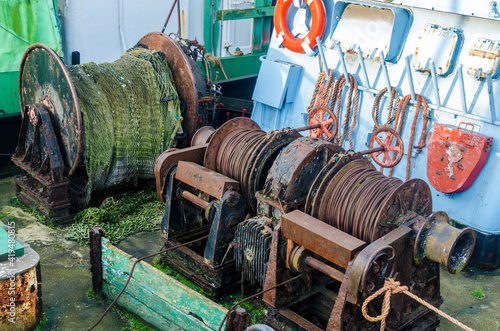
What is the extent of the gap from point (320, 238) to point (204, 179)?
139 centimetres

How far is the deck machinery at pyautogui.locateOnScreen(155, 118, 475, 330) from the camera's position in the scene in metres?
3.77

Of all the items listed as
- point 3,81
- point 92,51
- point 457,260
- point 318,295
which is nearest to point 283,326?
point 318,295

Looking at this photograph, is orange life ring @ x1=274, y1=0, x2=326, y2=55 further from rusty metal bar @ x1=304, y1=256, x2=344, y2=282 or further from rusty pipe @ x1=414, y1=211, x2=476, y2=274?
rusty metal bar @ x1=304, y1=256, x2=344, y2=282

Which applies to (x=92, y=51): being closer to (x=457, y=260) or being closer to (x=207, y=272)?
(x=207, y=272)

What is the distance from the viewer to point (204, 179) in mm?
4793

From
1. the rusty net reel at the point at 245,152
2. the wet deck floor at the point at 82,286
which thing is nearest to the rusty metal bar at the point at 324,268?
the rusty net reel at the point at 245,152

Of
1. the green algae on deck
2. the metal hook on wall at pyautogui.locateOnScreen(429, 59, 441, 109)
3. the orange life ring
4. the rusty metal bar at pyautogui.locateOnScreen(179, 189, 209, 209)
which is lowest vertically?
the green algae on deck

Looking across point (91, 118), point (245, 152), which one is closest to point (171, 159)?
point (245, 152)

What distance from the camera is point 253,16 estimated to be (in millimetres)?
10352

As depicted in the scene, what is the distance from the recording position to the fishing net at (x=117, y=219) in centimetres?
583

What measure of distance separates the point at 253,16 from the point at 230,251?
6.65 m

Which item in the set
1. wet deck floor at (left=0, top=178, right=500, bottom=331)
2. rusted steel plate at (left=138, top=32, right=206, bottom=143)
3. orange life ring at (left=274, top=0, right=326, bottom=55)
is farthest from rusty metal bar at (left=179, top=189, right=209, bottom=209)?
orange life ring at (left=274, top=0, right=326, bottom=55)

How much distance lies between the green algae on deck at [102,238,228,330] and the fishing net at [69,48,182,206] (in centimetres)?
181

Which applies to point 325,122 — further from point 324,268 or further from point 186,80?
point 324,268
